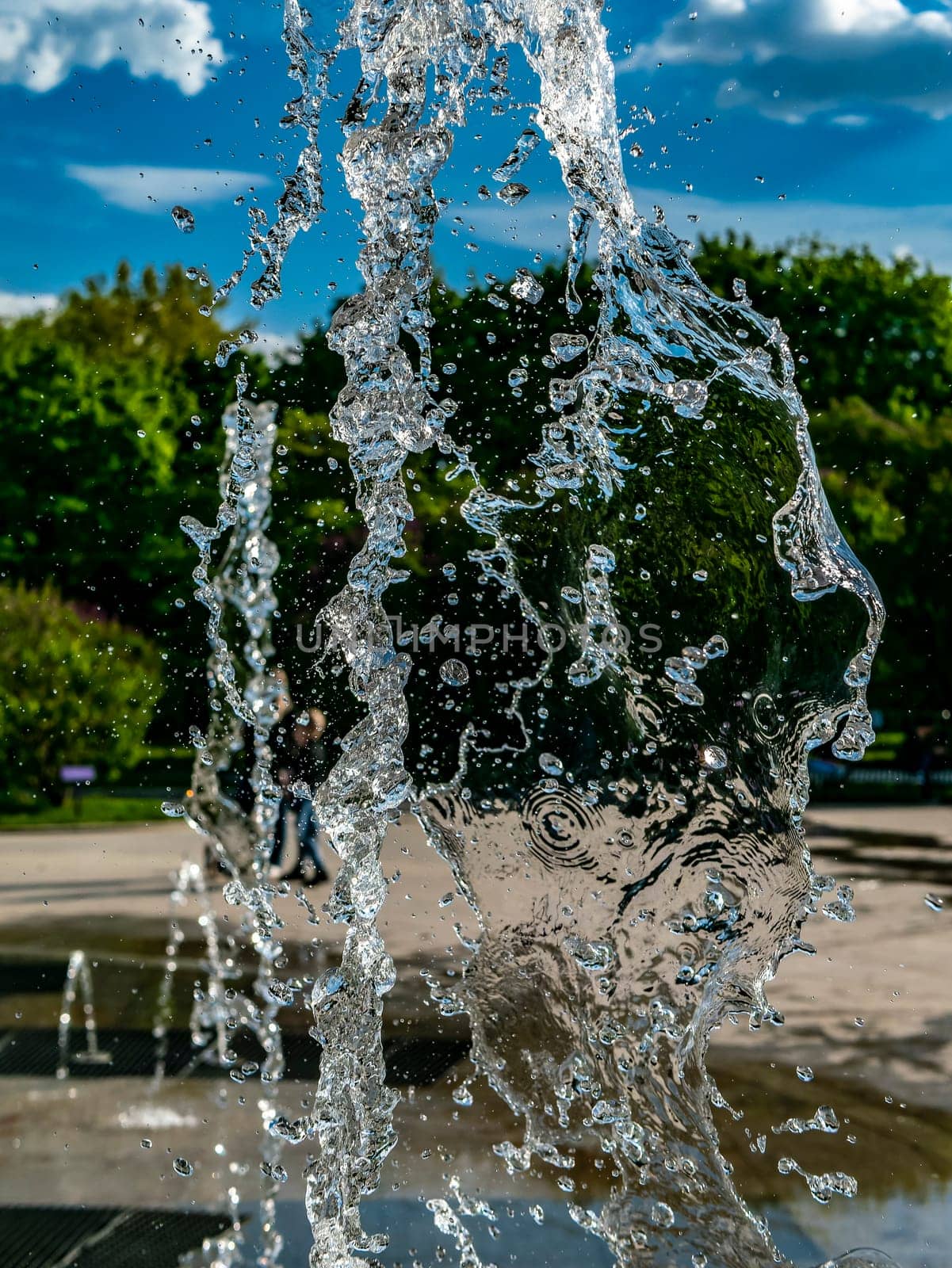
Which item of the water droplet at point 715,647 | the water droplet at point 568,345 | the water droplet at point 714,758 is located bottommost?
the water droplet at point 714,758

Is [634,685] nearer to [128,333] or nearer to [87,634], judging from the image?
[87,634]

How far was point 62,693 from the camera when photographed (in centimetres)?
1305

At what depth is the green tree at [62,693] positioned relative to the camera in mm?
12891

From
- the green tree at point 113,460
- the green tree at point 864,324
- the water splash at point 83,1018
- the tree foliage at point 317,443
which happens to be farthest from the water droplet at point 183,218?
the green tree at point 864,324

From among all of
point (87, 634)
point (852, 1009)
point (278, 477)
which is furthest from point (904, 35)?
point (852, 1009)

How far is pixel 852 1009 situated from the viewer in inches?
212

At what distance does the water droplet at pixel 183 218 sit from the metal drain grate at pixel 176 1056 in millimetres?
2763

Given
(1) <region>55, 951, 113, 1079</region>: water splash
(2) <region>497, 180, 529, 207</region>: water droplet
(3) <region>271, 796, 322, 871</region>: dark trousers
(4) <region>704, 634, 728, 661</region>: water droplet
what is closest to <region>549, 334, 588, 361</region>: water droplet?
(2) <region>497, 180, 529, 207</region>: water droplet

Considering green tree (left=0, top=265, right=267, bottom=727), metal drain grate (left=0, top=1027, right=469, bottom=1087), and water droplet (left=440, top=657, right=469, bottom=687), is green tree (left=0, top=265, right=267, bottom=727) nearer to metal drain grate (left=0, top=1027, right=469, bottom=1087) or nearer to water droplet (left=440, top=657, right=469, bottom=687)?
metal drain grate (left=0, top=1027, right=469, bottom=1087)

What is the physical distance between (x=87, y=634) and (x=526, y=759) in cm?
1071

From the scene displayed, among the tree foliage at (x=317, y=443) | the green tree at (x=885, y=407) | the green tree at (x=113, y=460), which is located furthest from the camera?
the green tree at (x=113, y=460)

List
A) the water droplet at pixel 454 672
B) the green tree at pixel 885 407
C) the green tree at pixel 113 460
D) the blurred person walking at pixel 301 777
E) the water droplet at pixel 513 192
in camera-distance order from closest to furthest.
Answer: the water droplet at pixel 513 192
the water droplet at pixel 454 672
the blurred person walking at pixel 301 777
the green tree at pixel 885 407
the green tree at pixel 113 460

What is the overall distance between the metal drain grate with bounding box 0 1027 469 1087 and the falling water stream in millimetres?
817

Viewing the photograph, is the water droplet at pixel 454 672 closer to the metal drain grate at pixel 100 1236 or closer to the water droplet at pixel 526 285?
the water droplet at pixel 526 285
